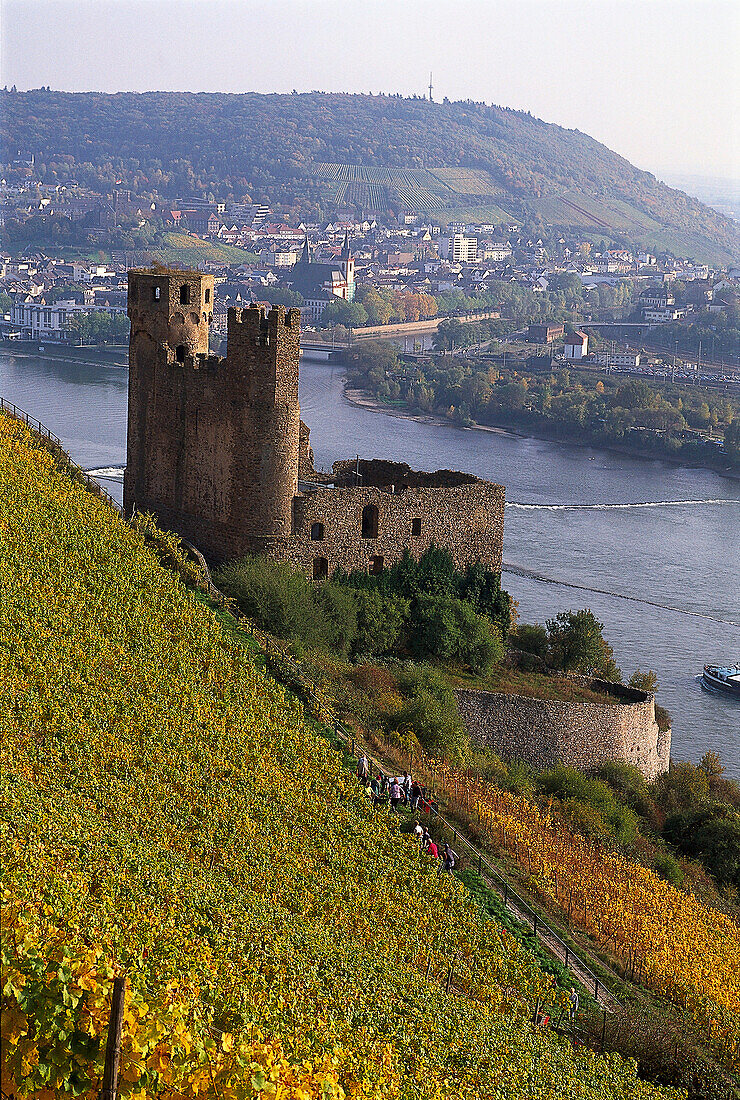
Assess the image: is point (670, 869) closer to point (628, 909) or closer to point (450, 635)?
point (628, 909)

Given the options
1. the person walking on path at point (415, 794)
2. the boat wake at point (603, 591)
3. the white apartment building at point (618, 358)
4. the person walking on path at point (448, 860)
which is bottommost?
the boat wake at point (603, 591)

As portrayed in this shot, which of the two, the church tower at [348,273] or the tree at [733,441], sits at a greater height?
the church tower at [348,273]

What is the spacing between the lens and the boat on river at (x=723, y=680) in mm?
28578

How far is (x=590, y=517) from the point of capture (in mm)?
45531

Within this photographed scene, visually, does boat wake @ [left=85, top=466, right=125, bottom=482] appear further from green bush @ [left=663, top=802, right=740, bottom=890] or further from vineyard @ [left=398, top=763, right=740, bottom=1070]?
vineyard @ [left=398, top=763, right=740, bottom=1070]

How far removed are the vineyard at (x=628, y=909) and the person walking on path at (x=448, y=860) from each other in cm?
89

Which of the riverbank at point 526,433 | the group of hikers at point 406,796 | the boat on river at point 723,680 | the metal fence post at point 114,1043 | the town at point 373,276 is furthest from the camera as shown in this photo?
the town at point 373,276

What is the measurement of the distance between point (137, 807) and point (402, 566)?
10755 millimetres

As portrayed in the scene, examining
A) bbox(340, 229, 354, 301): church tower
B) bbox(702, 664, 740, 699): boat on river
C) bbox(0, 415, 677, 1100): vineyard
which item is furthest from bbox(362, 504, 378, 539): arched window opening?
bbox(340, 229, 354, 301): church tower

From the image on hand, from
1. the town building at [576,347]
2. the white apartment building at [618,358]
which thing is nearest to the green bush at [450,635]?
the white apartment building at [618,358]

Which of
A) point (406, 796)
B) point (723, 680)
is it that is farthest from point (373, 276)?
point (406, 796)

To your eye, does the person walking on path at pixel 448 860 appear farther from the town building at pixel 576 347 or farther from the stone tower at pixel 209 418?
the town building at pixel 576 347

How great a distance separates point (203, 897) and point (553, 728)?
11171 mm

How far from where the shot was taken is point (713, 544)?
4291 cm
